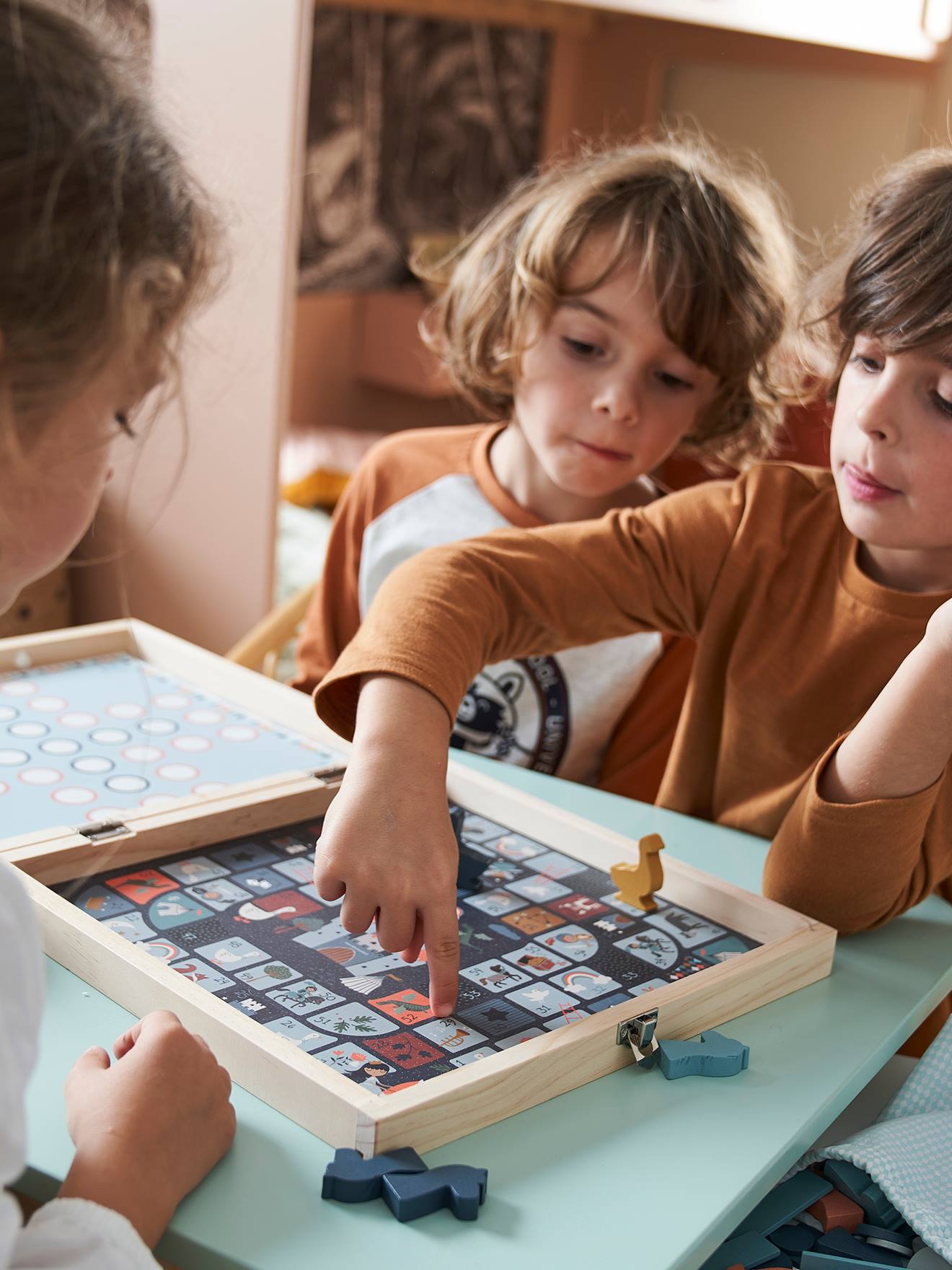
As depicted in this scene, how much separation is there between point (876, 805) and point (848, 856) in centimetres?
3

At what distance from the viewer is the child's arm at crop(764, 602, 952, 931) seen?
0.78m

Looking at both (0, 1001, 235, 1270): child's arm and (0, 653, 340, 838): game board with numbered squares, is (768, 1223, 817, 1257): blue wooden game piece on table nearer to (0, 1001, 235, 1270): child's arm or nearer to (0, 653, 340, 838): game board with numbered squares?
(0, 1001, 235, 1270): child's arm

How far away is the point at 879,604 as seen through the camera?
3.07 feet

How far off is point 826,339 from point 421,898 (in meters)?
0.60

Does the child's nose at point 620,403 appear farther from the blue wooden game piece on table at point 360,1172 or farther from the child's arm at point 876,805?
the blue wooden game piece on table at point 360,1172

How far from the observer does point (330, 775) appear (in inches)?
34.5

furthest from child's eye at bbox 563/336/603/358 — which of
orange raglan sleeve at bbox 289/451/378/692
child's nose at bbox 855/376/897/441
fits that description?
child's nose at bbox 855/376/897/441

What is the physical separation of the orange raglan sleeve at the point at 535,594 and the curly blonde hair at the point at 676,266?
234 millimetres

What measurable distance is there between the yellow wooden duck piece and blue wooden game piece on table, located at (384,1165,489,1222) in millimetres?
271

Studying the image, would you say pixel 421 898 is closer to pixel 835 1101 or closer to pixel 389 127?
pixel 835 1101

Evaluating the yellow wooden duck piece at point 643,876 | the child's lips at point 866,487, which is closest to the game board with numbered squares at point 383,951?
the yellow wooden duck piece at point 643,876

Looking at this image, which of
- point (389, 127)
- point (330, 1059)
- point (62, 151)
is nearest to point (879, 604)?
point (330, 1059)

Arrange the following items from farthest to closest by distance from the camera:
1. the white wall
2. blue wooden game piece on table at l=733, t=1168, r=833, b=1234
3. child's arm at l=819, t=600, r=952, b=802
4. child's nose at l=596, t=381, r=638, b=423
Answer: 1. the white wall
2. child's nose at l=596, t=381, r=638, b=423
3. child's arm at l=819, t=600, r=952, b=802
4. blue wooden game piece on table at l=733, t=1168, r=833, b=1234

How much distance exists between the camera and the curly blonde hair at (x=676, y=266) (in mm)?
1178
